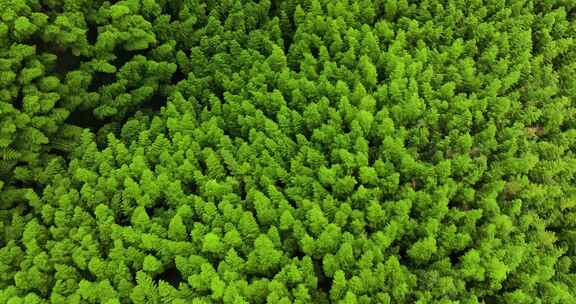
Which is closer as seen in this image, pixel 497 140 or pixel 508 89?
pixel 497 140

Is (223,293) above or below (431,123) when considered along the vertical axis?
below

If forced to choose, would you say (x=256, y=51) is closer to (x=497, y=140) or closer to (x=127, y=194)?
(x=127, y=194)

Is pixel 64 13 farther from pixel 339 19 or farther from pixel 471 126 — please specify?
pixel 471 126

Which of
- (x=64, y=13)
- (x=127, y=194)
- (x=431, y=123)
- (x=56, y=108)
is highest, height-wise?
(x=64, y=13)

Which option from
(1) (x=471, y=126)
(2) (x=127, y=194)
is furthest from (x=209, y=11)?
(1) (x=471, y=126)

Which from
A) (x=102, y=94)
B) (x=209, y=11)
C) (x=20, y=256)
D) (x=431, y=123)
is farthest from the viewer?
(x=209, y=11)

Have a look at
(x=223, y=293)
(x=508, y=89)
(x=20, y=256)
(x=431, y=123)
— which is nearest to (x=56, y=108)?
(x=20, y=256)

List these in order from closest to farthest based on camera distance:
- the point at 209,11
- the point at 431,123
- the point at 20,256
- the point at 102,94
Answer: the point at 20,256, the point at 431,123, the point at 102,94, the point at 209,11
